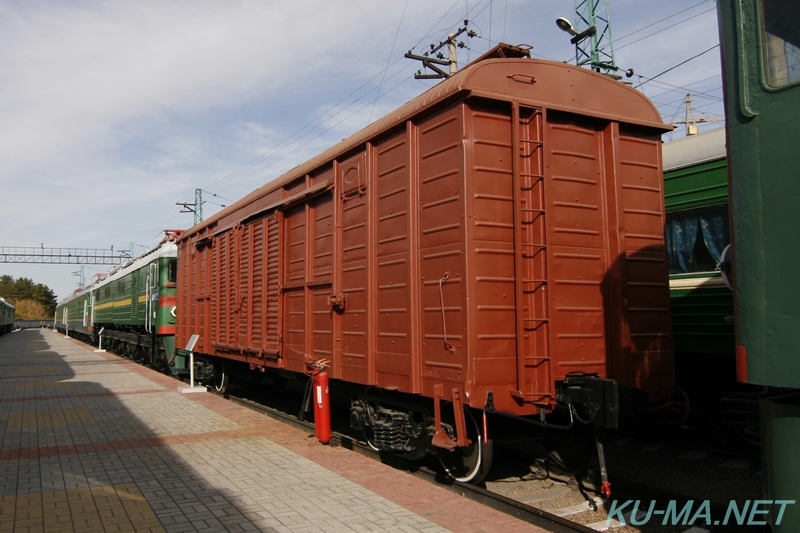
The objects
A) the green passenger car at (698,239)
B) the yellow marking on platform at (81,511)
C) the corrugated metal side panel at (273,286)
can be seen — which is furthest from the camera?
the corrugated metal side panel at (273,286)

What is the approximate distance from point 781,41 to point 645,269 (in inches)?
126

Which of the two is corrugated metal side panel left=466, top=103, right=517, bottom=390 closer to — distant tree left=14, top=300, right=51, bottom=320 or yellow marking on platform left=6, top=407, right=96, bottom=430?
yellow marking on platform left=6, top=407, right=96, bottom=430

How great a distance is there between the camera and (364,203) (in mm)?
6621

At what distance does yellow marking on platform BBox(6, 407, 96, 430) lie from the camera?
9148 millimetres

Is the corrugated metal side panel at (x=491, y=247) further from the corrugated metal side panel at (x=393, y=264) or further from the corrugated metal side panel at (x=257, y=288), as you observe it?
the corrugated metal side panel at (x=257, y=288)

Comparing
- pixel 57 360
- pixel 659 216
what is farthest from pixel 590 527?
pixel 57 360

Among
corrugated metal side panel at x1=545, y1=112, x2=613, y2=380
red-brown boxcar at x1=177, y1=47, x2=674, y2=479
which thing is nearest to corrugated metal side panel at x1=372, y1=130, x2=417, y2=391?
red-brown boxcar at x1=177, y1=47, x2=674, y2=479

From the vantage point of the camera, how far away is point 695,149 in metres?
7.62

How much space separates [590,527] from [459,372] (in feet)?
4.87

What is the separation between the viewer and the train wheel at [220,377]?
12.3 metres

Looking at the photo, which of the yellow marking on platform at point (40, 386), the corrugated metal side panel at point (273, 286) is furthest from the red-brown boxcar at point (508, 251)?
the yellow marking on platform at point (40, 386)

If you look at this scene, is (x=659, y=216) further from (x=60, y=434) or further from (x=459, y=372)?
(x=60, y=434)

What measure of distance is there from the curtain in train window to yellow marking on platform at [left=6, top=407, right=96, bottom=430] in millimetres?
8489

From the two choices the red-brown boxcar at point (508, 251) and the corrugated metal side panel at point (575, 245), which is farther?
the corrugated metal side panel at point (575, 245)
